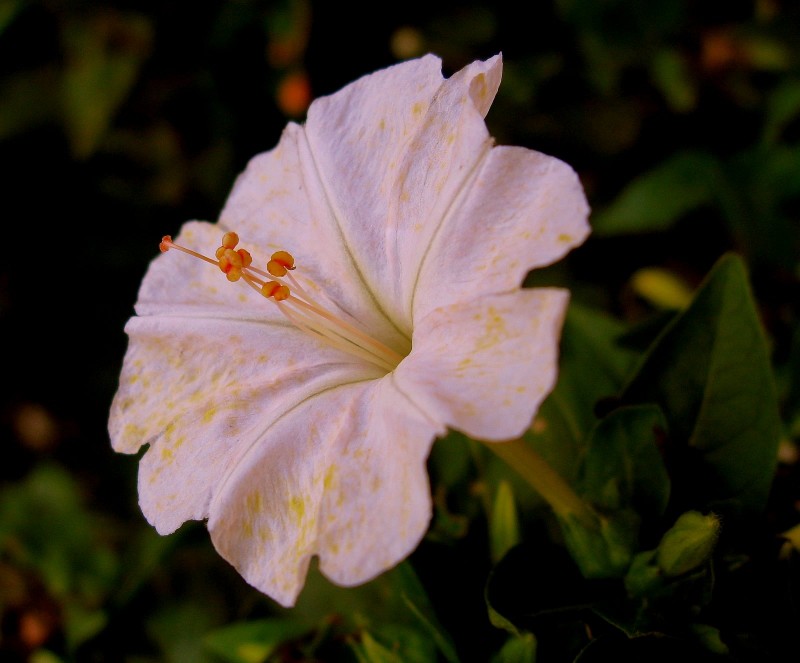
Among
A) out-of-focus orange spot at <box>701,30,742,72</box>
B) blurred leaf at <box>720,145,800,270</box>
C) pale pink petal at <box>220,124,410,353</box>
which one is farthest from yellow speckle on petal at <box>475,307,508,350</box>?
out-of-focus orange spot at <box>701,30,742,72</box>

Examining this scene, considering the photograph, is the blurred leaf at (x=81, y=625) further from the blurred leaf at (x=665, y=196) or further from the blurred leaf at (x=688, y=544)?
the blurred leaf at (x=665, y=196)

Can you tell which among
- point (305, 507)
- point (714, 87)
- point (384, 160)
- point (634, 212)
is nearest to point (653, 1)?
point (714, 87)

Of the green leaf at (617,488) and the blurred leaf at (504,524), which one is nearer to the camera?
the green leaf at (617,488)

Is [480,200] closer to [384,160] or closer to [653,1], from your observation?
[384,160]

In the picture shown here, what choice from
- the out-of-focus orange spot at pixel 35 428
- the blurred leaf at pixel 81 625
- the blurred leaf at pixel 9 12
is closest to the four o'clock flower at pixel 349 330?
the blurred leaf at pixel 81 625

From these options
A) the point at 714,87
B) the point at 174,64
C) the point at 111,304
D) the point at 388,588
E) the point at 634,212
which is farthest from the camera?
the point at 111,304

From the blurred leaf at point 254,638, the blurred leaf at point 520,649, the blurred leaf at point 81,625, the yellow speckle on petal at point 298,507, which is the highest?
the yellow speckle on petal at point 298,507
